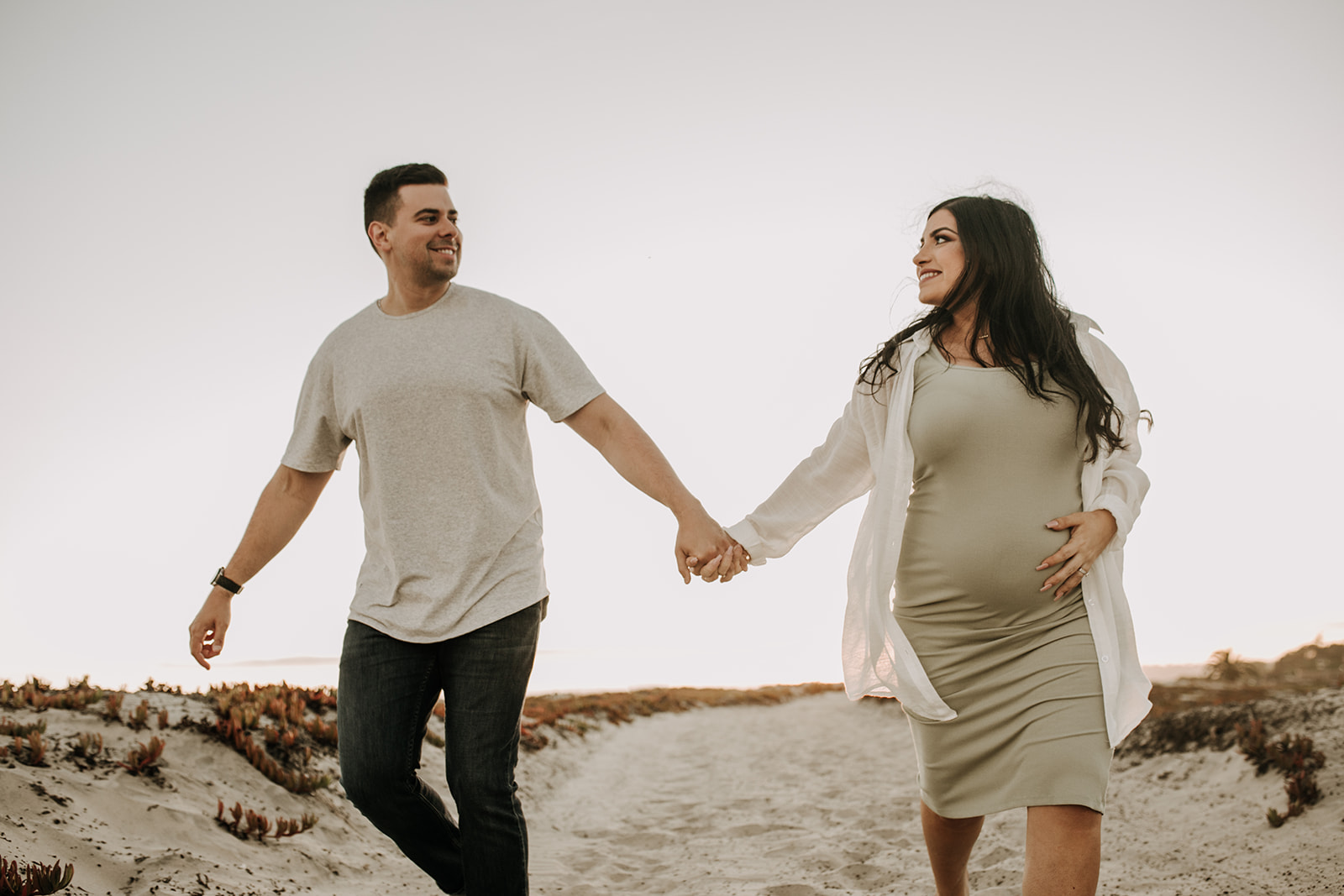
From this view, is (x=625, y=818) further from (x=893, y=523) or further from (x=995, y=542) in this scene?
(x=995, y=542)

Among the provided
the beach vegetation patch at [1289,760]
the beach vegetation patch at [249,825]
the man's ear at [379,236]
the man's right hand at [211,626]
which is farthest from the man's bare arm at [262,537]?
the beach vegetation patch at [1289,760]

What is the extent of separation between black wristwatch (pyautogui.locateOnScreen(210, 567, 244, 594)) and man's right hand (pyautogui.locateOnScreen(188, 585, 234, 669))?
16mm

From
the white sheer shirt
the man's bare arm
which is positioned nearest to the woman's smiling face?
the white sheer shirt

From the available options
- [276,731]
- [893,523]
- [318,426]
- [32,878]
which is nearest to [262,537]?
[318,426]

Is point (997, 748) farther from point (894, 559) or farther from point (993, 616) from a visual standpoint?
point (894, 559)

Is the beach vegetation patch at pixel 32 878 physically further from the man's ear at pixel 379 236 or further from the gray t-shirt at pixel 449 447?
the man's ear at pixel 379 236

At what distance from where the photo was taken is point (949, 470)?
128 inches

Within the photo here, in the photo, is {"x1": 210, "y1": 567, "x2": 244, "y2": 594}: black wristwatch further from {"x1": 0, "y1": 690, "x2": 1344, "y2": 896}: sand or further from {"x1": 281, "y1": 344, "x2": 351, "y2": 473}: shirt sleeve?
{"x1": 0, "y1": 690, "x2": 1344, "y2": 896}: sand

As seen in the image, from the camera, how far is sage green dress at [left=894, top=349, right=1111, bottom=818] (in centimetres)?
302

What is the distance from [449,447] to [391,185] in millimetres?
1185

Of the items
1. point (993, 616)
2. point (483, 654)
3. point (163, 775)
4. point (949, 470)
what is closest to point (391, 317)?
point (483, 654)

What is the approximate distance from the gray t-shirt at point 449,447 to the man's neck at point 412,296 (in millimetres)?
38

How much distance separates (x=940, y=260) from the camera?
11.4 ft

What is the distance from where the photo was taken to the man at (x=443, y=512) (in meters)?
3.04
